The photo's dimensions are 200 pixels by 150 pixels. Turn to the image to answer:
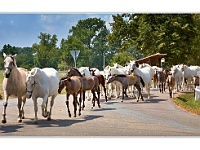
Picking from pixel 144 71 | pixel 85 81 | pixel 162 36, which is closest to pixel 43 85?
pixel 85 81

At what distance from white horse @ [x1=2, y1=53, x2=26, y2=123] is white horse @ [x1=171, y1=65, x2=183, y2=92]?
9.62 feet

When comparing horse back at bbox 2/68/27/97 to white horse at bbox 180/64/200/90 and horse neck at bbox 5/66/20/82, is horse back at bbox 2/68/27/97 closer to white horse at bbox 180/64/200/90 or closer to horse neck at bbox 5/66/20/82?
horse neck at bbox 5/66/20/82

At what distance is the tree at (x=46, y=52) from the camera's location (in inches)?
295

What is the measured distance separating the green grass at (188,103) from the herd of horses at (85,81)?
304mm

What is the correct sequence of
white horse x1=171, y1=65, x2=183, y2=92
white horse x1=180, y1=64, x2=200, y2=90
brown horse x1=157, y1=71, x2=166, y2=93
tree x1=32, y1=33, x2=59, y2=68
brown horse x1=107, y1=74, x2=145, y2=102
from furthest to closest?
brown horse x1=107, y1=74, x2=145, y2=102, brown horse x1=157, y1=71, x2=166, y2=93, white horse x1=171, y1=65, x2=183, y2=92, white horse x1=180, y1=64, x2=200, y2=90, tree x1=32, y1=33, x2=59, y2=68

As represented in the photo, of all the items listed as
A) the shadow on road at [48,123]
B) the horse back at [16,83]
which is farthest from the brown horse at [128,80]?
the horse back at [16,83]

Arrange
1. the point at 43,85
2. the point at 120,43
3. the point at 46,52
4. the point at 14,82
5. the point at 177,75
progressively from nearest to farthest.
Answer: the point at 14,82
the point at 43,85
the point at 46,52
the point at 120,43
the point at 177,75

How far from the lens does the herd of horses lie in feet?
23.7

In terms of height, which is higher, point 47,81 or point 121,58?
point 121,58

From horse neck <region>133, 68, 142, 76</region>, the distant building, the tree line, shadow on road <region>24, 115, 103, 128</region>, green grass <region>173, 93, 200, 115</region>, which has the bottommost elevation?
shadow on road <region>24, 115, 103, 128</region>

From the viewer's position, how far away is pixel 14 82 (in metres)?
7.25

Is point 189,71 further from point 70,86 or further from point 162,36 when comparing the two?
point 70,86

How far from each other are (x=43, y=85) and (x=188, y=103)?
276 cm

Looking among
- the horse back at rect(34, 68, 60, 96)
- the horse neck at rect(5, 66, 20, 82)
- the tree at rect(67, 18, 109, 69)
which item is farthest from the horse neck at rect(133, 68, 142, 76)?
the horse neck at rect(5, 66, 20, 82)
